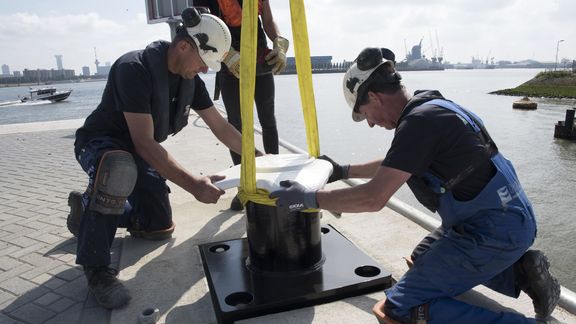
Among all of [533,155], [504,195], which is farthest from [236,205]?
[533,155]

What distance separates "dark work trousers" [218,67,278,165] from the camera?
3.35 m

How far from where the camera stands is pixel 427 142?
1642 millimetres

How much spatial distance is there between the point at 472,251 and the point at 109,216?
1792mm

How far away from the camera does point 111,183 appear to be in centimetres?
214

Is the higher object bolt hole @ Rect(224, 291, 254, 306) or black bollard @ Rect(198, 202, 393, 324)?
black bollard @ Rect(198, 202, 393, 324)

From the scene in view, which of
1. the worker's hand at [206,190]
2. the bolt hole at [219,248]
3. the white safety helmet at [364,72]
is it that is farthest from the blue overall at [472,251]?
the bolt hole at [219,248]

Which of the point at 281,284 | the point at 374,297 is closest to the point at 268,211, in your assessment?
the point at 281,284

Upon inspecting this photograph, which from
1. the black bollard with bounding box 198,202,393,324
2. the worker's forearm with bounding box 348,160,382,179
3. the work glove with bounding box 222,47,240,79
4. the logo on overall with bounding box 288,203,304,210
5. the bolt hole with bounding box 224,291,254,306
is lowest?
the bolt hole with bounding box 224,291,254,306

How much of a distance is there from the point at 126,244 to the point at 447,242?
2020 mm

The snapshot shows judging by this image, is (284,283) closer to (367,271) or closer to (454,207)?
(367,271)

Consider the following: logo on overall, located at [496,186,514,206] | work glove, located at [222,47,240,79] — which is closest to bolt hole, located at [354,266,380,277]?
logo on overall, located at [496,186,514,206]

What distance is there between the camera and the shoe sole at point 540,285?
1726mm

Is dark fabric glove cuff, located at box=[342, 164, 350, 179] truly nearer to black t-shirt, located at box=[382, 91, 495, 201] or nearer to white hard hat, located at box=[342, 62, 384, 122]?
white hard hat, located at box=[342, 62, 384, 122]

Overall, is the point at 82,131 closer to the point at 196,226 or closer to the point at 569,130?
the point at 196,226
